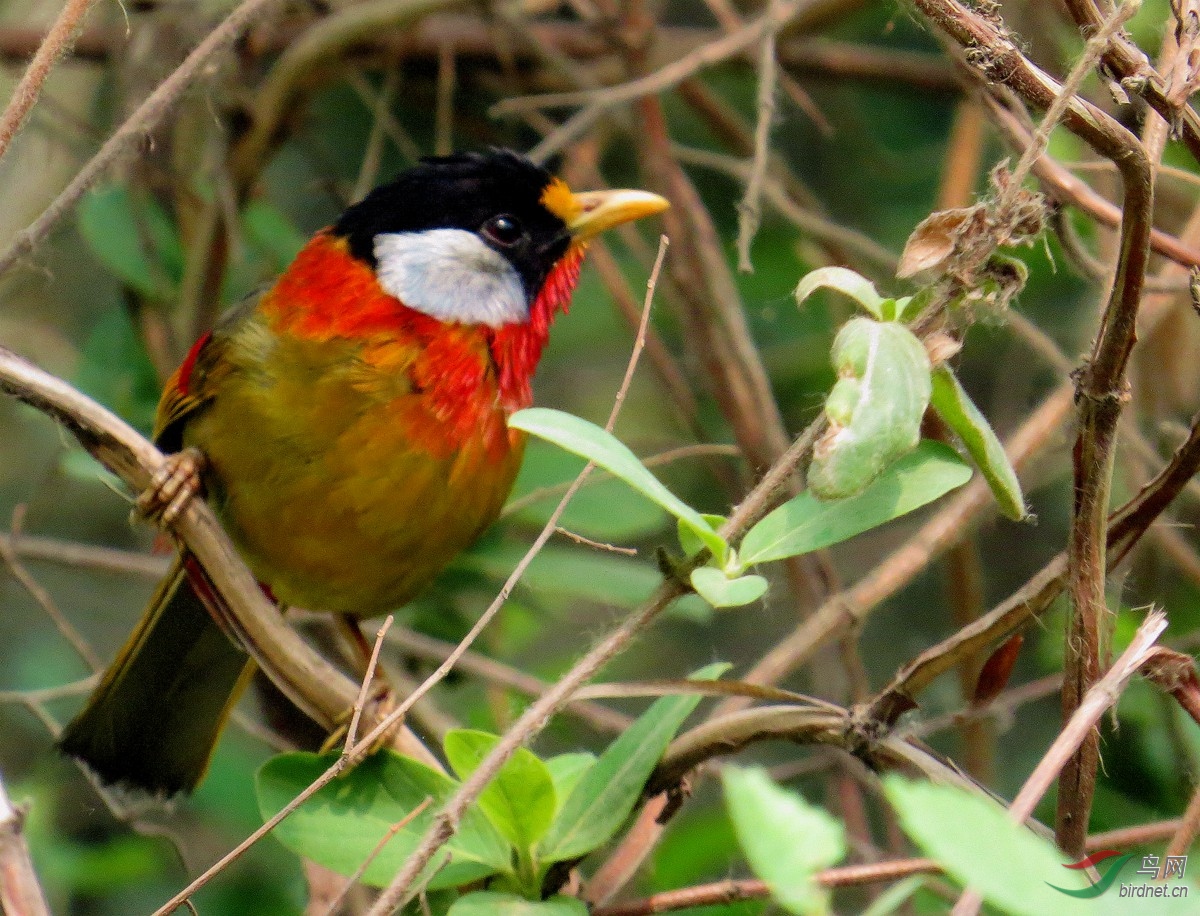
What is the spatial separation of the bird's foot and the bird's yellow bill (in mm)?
910

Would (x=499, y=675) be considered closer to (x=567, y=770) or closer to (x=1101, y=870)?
(x=567, y=770)

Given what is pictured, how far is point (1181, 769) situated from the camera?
7.41 ft

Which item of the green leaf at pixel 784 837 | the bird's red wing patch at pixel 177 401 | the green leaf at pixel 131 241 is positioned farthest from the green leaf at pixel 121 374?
the green leaf at pixel 784 837

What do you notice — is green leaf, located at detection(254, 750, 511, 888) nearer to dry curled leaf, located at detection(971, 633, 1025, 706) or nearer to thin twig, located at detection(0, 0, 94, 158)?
dry curled leaf, located at detection(971, 633, 1025, 706)

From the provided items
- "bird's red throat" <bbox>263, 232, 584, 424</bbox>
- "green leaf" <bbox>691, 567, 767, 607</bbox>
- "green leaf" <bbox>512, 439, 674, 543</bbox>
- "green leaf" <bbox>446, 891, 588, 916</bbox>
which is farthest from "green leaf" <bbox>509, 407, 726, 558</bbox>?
"green leaf" <bbox>512, 439, 674, 543</bbox>

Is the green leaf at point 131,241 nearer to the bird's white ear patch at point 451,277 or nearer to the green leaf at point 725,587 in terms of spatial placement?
the bird's white ear patch at point 451,277

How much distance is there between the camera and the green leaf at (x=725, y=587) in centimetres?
116

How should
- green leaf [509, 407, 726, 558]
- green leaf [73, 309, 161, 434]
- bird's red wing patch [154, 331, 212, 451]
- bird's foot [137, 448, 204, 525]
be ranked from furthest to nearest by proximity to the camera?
green leaf [73, 309, 161, 434], bird's red wing patch [154, 331, 212, 451], bird's foot [137, 448, 204, 525], green leaf [509, 407, 726, 558]

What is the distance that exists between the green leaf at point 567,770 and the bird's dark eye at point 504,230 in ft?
4.20

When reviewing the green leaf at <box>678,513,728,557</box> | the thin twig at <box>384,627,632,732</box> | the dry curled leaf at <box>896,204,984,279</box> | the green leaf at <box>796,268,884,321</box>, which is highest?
the dry curled leaf at <box>896,204,984,279</box>

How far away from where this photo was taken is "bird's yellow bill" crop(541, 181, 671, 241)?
272 cm

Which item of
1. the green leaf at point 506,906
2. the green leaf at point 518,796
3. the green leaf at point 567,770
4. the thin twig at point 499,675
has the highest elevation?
the green leaf at point 518,796

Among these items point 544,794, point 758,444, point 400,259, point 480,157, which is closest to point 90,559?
point 400,259

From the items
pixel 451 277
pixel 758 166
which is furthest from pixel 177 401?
pixel 758 166
